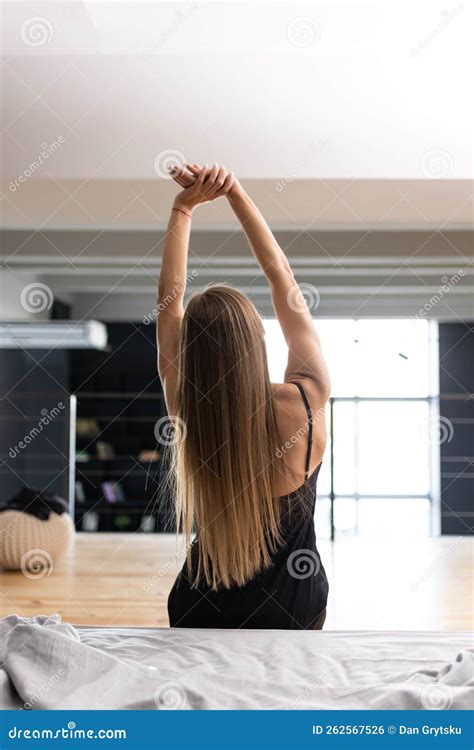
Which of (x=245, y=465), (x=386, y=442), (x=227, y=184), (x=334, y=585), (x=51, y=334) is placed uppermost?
(x=51, y=334)

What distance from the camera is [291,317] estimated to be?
1.26 m

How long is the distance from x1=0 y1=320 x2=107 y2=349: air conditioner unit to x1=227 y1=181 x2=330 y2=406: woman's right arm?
5.29 m

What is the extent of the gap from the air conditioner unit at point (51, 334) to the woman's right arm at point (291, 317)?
5290 millimetres

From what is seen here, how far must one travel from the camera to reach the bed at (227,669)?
863mm

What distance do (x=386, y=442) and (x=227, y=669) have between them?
7.31 metres

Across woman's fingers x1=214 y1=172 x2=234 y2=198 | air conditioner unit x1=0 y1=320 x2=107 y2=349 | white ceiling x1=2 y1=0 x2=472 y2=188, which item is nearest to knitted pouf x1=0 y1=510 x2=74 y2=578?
white ceiling x1=2 y1=0 x2=472 y2=188

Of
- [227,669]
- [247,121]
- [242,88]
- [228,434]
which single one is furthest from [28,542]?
[227,669]

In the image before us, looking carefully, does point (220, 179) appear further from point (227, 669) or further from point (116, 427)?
point (116, 427)

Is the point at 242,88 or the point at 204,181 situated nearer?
the point at 204,181

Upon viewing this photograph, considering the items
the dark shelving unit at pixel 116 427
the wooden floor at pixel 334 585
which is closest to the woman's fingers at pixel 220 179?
the wooden floor at pixel 334 585

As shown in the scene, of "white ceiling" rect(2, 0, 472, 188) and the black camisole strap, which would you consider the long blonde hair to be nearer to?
the black camisole strap

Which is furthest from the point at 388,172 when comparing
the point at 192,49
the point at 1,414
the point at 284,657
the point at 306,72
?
the point at 1,414

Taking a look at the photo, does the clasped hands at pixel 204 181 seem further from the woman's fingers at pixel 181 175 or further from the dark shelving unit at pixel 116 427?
the dark shelving unit at pixel 116 427

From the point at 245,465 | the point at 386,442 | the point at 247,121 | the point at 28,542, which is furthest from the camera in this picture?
the point at 386,442
